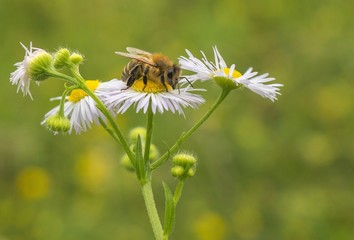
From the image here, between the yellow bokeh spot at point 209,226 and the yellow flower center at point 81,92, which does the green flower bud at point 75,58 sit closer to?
the yellow flower center at point 81,92

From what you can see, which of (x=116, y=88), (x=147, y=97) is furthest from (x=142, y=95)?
(x=116, y=88)

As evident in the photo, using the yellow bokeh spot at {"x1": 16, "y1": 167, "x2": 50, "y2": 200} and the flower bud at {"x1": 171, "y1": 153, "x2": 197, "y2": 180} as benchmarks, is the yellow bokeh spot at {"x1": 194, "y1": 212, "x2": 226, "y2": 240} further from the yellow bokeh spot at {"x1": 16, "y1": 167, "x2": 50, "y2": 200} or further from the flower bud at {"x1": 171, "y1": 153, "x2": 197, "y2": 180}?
the flower bud at {"x1": 171, "y1": 153, "x2": 197, "y2": 180}

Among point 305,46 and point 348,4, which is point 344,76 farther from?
point 348,4

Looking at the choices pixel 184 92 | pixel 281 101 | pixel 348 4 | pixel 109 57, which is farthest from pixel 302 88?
pixel 184 92

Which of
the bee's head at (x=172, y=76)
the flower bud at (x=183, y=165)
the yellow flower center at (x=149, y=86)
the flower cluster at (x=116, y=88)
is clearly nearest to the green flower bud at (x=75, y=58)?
the flower cluster at (x=116, y=88)

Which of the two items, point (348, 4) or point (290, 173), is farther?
point (348, 4)

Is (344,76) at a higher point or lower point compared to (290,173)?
higher
